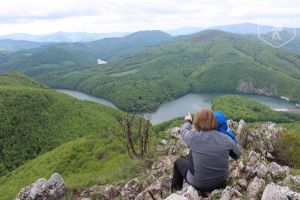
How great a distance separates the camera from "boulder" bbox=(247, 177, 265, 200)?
976 cm

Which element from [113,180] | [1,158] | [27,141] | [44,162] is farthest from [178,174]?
[27,141]

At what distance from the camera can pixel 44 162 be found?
52.3m

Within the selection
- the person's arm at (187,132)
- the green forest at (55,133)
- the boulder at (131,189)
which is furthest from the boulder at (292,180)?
the green forest at (55,133)

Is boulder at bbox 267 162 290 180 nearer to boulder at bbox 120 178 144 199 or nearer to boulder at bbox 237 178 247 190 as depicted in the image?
boulder at bbox 237 178 247 190

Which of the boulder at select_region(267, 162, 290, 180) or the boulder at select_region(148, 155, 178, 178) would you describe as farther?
the boulder at select_region(148, 155, 178, 178)

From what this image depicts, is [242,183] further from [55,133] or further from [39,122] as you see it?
[39,122]

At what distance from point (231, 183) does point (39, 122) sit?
3984 inches

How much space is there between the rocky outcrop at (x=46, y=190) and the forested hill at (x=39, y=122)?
68048 mm

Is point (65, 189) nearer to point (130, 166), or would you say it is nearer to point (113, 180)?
point (113, 180)

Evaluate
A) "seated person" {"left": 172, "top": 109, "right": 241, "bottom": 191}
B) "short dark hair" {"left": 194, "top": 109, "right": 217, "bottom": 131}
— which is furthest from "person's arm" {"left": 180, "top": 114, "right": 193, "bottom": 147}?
"short dark hair" {"left": 194, "top": 109, "right": 217, "bottom": 131}

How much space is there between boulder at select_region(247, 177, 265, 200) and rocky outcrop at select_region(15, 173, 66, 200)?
8.08 m

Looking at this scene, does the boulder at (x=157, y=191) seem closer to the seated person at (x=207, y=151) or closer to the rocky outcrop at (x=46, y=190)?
the seated person at (x=207, y=151)

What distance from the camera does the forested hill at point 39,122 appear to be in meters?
92.0

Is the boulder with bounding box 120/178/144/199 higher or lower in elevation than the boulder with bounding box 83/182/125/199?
higher
